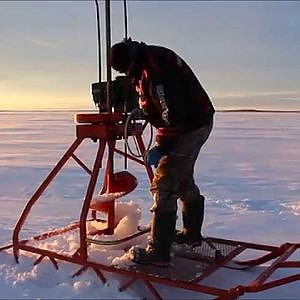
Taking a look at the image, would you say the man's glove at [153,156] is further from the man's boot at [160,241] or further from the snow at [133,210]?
the snow at [133,210]

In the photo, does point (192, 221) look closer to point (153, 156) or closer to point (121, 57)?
point (153, 156)

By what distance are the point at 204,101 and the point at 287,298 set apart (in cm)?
113

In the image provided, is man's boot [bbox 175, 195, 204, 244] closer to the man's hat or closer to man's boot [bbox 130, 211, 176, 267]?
man's boot [bbox 130, 211, 176, 267]

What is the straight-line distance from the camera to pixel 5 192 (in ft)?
20.7

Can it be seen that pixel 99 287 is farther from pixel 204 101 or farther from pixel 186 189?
pixel 204 101

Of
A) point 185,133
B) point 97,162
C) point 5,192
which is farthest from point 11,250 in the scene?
point 5,192

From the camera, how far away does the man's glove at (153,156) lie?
9.84 ft

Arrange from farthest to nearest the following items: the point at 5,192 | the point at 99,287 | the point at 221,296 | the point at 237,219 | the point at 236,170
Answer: the point at 236,170 → the point at 5,192 → the point at 237,219 → the point at 99,287 → the point at 221,296

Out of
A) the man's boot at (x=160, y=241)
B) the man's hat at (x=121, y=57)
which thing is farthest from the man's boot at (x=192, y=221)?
the man's hat at (x=121, y=57)

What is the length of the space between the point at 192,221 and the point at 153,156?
0.55 meters

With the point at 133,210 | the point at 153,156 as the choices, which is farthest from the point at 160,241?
the point at 133,210

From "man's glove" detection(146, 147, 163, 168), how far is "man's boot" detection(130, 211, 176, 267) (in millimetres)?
274

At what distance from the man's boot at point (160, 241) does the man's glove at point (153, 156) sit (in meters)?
0.27

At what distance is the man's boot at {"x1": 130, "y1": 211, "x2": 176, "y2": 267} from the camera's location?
9.73 feet
